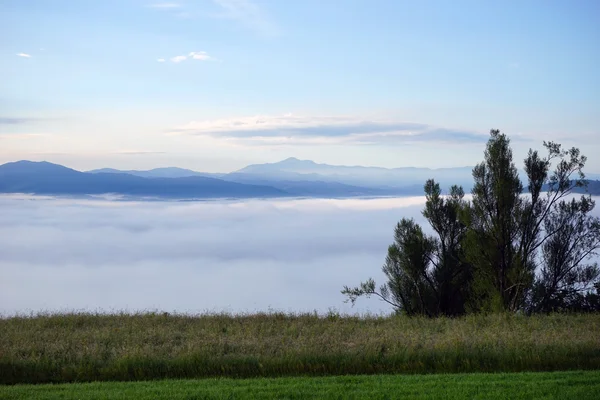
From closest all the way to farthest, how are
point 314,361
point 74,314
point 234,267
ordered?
1. point 314,361
2. point 74,314
3. point 234,267

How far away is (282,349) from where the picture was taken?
11.3 meters

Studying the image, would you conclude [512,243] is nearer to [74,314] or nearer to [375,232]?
[74,314]

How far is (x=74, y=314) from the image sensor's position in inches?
659

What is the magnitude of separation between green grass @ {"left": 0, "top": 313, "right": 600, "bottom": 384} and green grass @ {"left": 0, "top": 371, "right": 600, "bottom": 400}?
92 cm

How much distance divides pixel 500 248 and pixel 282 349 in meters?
11.7

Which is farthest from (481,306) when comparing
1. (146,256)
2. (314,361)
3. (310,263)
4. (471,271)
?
(146,256)

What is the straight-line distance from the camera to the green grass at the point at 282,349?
33.0 ft

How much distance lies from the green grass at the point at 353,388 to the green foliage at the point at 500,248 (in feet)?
37.7

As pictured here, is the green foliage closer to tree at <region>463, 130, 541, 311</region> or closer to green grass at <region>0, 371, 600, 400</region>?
tree at <region>463, 130, 541, 311</region>

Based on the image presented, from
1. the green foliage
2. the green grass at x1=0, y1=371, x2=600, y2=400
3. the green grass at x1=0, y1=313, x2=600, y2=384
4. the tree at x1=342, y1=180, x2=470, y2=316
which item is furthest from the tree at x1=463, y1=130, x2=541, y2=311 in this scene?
the green grass at x1=0, y1=371, x2=600, y2=400

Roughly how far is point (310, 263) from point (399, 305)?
8192cm

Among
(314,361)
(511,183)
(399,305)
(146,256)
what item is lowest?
(146,256)

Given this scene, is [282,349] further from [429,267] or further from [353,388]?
[429,267]

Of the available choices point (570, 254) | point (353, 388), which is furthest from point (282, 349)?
point (570, 254)
